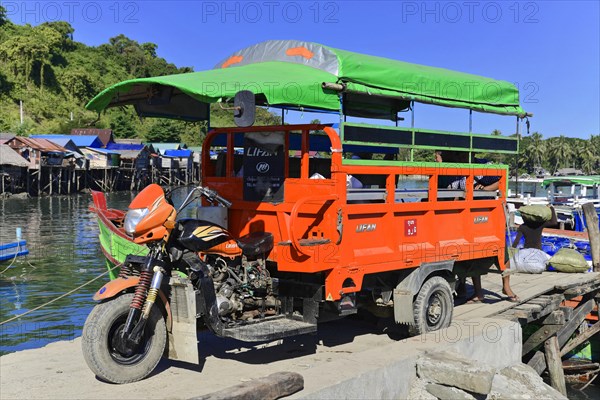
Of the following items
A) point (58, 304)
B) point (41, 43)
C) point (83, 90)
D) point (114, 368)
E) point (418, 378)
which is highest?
point (41, 43)

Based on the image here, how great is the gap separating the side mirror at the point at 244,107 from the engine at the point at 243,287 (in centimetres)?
143

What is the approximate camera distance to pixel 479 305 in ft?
28.3

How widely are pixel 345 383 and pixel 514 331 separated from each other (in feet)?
10.7

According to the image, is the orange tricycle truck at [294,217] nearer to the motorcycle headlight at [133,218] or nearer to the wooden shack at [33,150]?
Result: the motorcycle headlight at [133,218]

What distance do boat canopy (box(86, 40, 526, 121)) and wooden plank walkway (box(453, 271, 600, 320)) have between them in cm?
279

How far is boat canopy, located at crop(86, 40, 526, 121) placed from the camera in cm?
533

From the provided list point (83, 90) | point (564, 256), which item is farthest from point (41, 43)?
point (564, 256)

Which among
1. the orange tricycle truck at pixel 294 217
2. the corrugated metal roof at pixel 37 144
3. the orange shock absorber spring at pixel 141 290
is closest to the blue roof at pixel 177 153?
the corrugated metal roof at pixel 37 144

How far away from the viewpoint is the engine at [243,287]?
5.52 m

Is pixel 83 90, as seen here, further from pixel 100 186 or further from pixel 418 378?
pixel 418 378

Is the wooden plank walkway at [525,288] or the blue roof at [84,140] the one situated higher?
the blue roof at [84,140]

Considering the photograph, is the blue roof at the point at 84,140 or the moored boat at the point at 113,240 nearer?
the moored boat at the point at 113,240

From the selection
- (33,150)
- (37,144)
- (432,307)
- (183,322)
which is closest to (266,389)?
(183,322)

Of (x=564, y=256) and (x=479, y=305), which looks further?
(x=564, y=256)
